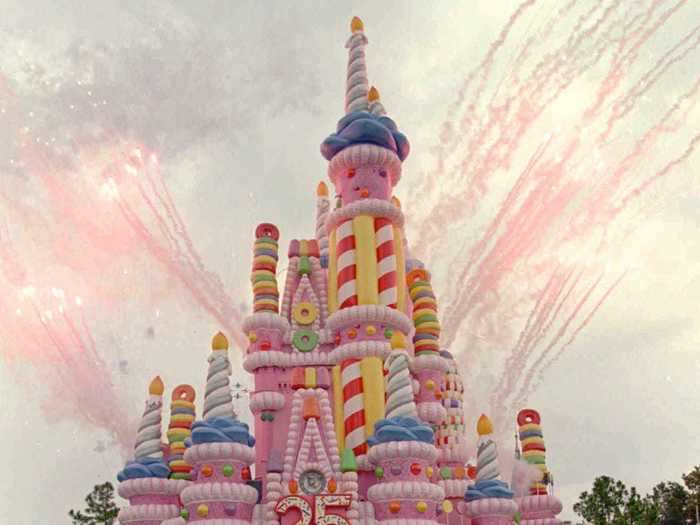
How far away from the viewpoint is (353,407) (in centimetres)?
2934

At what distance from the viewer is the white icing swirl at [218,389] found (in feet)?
87.4

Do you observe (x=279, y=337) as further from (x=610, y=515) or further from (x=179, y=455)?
(x=610, y=515)

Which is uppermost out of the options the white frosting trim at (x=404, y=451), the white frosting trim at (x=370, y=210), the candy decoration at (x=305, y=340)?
the white frosting trim at (x=370, y=210)

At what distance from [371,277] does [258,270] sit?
5.00 metres

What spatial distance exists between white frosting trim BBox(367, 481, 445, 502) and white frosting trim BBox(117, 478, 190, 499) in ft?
27.1

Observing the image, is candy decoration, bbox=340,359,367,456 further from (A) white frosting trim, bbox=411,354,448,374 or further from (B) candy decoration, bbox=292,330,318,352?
(A) white frosting trim, bbox=411,354,448,374

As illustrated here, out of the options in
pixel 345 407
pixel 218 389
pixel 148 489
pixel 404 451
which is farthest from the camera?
pixel 345 407

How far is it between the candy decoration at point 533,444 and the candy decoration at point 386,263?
8550 millimetres

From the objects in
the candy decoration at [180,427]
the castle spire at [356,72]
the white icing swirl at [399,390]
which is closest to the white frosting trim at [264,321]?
the candy decoration at [180,427]

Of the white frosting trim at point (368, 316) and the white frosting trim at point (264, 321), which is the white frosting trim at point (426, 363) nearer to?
the white frosting trim at point (368, 316)

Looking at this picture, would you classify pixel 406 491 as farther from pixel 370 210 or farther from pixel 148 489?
pixel 370 210

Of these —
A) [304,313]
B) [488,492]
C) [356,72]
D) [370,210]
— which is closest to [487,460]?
[488,492]

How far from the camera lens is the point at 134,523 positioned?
2897 cm

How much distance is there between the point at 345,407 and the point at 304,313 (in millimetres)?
4796
